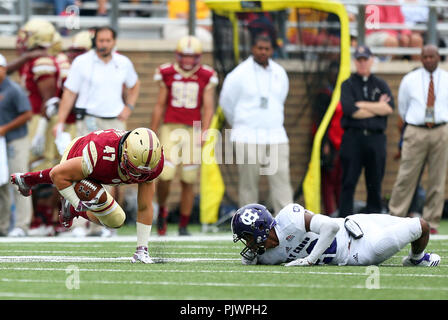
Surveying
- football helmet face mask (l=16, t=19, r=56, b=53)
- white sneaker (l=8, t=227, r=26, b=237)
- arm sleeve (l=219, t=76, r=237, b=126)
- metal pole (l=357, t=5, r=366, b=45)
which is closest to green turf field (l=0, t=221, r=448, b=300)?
white sneaker (l=8, t=227, r=26, b=237)

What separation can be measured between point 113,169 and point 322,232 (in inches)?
69.8

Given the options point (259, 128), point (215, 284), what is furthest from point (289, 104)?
point (215, 284)

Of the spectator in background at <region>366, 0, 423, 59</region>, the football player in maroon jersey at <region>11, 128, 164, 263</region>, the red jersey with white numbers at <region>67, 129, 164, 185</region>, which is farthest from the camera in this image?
the spectator in background at <region>366, 0, 423, 59</region>

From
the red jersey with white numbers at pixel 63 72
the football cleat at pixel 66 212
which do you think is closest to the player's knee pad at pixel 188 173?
the red jersey with white numbers at pixel 63 72

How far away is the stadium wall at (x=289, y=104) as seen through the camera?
13602 millimetres

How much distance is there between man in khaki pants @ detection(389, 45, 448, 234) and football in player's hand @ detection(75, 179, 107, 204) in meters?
5.18

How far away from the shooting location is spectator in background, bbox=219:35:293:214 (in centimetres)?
1193

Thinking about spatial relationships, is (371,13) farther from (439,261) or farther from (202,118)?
(439,261)

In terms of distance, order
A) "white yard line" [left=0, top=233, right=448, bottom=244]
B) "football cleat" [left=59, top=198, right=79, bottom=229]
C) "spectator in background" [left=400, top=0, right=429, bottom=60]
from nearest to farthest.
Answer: "football cleat" [left=59, top=198, right=79, bottom=229]
"white yard line" [left=0, top=233, right=448, bottom=244]
"spectator in background" [left=400, top=0, right=429, bottom=60]

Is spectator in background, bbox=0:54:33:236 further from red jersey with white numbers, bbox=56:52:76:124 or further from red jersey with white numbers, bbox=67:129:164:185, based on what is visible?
red jersey with white numbers, bbox=67:129:164:185

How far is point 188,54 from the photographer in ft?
40.1

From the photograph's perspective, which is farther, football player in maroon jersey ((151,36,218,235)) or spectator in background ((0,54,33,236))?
football player in maroon jersey ((151,36,218,235))

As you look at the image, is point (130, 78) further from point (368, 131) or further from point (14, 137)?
point (368, 131)

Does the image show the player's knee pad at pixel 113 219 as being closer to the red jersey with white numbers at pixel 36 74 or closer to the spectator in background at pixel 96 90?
the spectator in background at pixel 96 90
